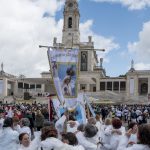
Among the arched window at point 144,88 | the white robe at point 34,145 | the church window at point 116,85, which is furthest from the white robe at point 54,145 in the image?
the church window at point 116,85

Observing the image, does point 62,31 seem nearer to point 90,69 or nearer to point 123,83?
point 90,69

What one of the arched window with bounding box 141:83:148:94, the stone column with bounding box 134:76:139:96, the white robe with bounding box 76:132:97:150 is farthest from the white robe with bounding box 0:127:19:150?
the arched window with bounding box 141:83:148:94

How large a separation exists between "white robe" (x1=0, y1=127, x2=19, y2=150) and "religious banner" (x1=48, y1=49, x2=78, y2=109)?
2.34 meters

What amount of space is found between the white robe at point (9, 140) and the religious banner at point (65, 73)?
7.68 feet

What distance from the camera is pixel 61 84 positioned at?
11766 millimetres

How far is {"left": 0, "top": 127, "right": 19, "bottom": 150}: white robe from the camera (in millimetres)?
9414

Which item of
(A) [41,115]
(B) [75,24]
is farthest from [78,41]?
(A) [41,115]

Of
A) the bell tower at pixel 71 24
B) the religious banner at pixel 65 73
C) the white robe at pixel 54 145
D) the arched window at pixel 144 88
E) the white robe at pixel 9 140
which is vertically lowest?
the white robe at pixel 9 140

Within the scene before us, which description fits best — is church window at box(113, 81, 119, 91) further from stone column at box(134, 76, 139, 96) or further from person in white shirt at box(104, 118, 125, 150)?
person in white shirt at box(104, 118, 125, 150)

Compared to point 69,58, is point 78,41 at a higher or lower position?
higher

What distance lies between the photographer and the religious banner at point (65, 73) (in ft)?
38.6

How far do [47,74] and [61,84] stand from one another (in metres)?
87.5

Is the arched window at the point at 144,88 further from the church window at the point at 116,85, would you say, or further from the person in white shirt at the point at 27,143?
the person in white shirt at the point at 27,143

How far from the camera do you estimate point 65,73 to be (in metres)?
12.0
